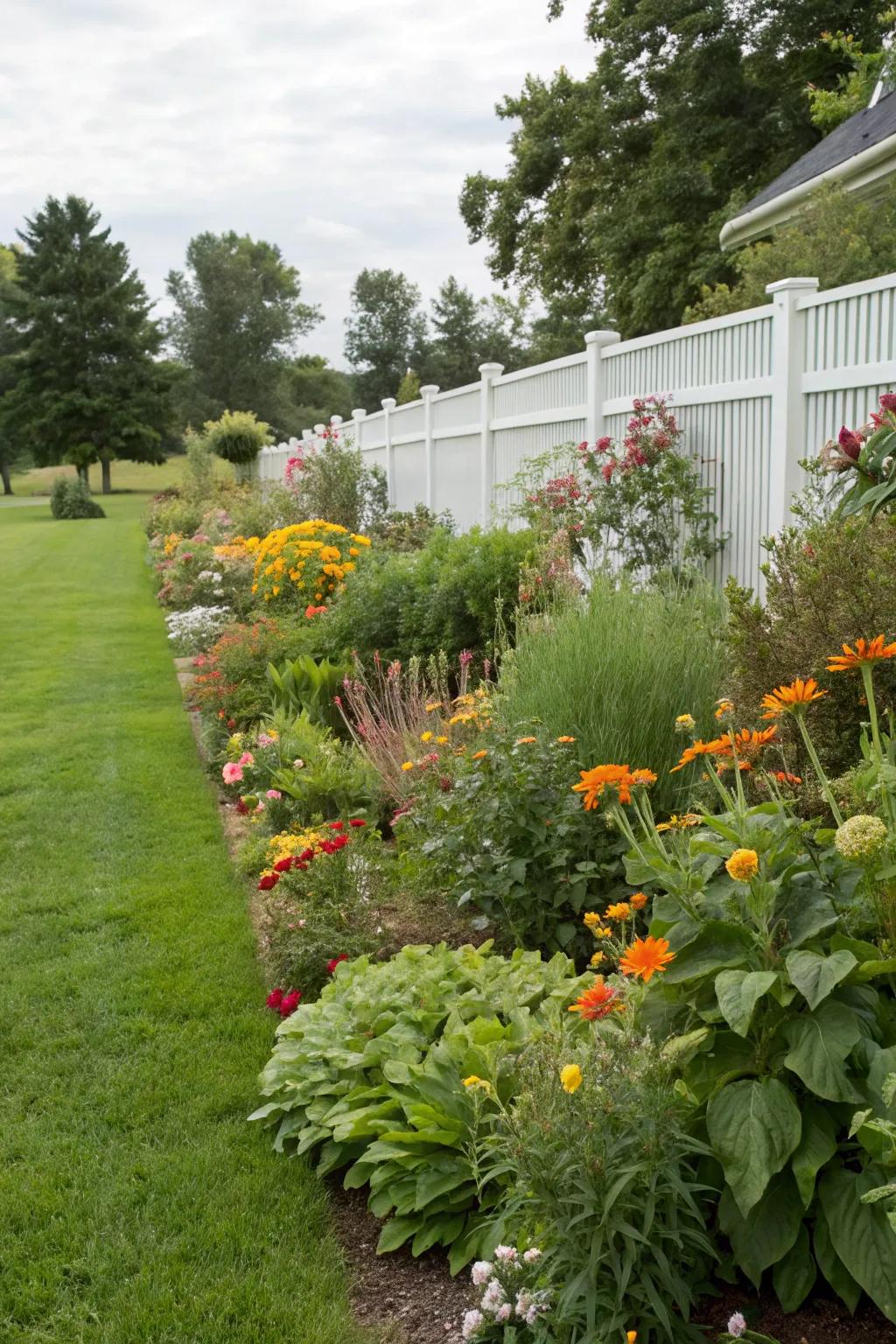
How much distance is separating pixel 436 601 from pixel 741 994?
4.68 m

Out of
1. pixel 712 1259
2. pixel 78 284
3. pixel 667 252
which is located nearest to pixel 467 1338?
pixel 712 1259

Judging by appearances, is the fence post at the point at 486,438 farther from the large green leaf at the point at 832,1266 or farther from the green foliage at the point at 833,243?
the large green leaf at the point at 832,1266

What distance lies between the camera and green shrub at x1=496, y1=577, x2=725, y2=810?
396 centimetres

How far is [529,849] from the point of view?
11.5ft

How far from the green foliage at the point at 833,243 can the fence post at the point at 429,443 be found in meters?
3.56

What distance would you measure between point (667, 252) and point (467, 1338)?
60.5 feet

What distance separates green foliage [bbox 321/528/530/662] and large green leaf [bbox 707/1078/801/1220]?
407cm

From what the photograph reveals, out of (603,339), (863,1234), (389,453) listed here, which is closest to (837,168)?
(603,339)

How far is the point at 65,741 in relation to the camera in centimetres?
750

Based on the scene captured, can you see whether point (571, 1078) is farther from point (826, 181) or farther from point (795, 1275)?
point (826, 181)

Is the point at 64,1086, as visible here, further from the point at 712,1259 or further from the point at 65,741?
the point at 65,741

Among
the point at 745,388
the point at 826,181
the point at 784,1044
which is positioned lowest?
the point at 784,1044

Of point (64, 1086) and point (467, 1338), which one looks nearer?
point (467, 1338)

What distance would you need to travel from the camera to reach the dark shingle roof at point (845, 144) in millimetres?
10281
